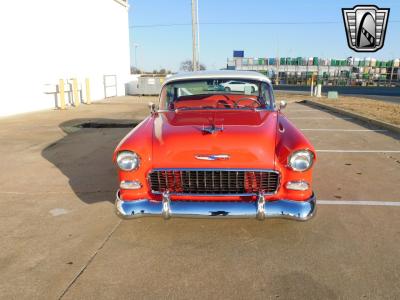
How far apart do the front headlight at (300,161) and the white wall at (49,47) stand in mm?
12869

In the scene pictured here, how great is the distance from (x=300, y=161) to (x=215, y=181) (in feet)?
2.58

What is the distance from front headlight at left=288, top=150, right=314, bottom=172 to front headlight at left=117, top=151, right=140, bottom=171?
4.59 feet

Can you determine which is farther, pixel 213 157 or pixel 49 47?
pixel 49 47

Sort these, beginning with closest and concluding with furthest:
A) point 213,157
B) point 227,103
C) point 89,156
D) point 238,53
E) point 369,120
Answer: point 213,157 < point 227,103 < point 89,156 < point 369,120 < point 238,53

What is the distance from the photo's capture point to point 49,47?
16.1 meters

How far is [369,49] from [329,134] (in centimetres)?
926

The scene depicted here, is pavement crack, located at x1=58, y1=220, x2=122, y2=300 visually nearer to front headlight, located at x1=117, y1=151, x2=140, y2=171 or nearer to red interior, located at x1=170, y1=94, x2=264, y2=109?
front headlight, located at x1=117, y1=151, x2=140, y2=171

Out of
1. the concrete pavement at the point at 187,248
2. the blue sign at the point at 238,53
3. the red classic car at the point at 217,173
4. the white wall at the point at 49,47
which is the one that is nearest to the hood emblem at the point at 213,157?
the red classic car at the point at 217,173

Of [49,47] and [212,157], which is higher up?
[49,47]

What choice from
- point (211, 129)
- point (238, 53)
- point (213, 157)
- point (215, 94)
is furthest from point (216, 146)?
point (238, 53)

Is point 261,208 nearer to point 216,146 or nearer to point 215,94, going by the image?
point 216,146

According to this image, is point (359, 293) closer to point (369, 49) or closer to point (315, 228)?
point (315, 228)

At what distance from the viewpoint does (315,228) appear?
12.0ft

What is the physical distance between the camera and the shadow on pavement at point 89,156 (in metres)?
4.85
